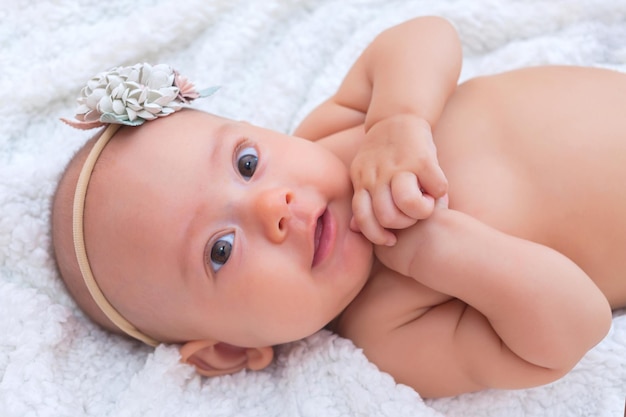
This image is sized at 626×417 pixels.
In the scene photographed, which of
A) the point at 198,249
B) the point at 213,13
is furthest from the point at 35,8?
the point at 198,249

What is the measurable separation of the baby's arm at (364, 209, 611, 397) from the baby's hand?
6cm

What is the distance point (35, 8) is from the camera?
186cm

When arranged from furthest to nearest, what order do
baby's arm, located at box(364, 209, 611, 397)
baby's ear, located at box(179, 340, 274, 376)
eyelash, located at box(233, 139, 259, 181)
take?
1. baby's ear, located at box(179, 340, 274, 376)
2. eyelash, located at box(233, 139, 259, 181)
3. baby's arm, located at box(364, 209, 611, 397)

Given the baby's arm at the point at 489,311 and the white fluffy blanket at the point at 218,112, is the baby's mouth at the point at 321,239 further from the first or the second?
the white fluffy blanket at the point at 218,112

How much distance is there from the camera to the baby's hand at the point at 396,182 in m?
1.25

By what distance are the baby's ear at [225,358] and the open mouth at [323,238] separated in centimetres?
29

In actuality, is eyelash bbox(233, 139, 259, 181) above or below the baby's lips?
above

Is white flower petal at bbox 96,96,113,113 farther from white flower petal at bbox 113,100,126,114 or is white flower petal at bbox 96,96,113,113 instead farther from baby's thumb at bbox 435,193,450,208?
baby's thumb at bbox 435,193,450,208

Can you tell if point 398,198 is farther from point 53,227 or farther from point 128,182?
point 53,227

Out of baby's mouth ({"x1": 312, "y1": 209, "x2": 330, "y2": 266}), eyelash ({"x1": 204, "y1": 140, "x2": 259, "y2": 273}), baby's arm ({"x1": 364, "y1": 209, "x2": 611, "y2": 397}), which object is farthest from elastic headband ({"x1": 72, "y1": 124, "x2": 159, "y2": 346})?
baby's arm ({"x1": 364, "y1": 209, "x2": 611, "y2": 397})

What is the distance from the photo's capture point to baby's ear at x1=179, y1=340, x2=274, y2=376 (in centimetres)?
146

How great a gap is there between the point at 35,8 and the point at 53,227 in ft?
2.33

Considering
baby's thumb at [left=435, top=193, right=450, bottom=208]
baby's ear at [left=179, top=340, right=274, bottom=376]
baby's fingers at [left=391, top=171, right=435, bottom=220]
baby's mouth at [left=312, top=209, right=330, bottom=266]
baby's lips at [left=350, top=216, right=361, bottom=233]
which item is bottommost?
baby's ear at [left=179, top=340, right=274, bottom=376]

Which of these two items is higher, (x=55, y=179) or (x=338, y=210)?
(x=338, y=210)
